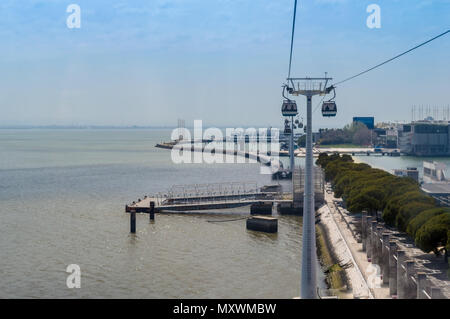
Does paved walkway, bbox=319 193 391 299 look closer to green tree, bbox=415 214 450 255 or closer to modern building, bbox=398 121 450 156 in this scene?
green tree, bbox=415 214 450 255

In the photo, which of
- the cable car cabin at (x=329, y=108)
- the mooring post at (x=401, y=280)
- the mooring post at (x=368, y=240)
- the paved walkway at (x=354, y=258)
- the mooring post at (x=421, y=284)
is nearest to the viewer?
the mooring post at (x=421, y=284)

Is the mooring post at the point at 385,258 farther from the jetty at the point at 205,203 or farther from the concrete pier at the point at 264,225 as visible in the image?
the jetty at the point at 205,203

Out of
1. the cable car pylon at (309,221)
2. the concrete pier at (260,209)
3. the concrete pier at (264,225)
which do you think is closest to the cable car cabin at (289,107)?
the cable car pylon at (309,221)

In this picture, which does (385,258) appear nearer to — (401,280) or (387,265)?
(387,265)
